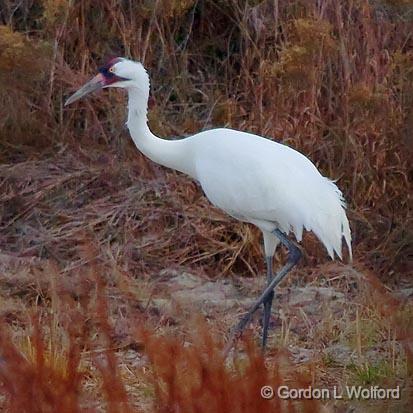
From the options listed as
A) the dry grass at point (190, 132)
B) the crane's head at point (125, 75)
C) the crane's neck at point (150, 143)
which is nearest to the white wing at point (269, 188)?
the crane's neck at point (150, 143)

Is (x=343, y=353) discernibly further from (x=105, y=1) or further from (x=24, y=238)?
(x=105, y=1)

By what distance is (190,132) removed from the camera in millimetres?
7457

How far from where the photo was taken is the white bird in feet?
17.9

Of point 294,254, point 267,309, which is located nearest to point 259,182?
point 294,254

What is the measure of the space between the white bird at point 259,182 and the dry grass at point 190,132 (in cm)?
56

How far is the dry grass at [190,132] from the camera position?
652 cm

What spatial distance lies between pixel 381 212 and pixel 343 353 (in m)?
1.48

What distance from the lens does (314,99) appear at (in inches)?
280

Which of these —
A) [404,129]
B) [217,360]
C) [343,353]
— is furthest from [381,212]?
[217,360]

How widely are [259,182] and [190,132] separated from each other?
2.02 m

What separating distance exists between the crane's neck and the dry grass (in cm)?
73

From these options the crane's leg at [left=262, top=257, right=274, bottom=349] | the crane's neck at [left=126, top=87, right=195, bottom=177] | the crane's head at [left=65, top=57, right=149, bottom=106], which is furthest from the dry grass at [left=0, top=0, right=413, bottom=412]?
the crane's head at [left=65, top=57, right=149, bottom=106]

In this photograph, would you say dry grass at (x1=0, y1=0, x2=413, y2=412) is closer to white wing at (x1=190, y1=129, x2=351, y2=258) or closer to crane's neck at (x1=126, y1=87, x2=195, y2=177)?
white wing at (x1=190, y1=129, x2=351, y2=258)

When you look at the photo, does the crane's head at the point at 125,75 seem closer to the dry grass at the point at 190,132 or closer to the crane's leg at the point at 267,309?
the dry grass at the point at 190,132
